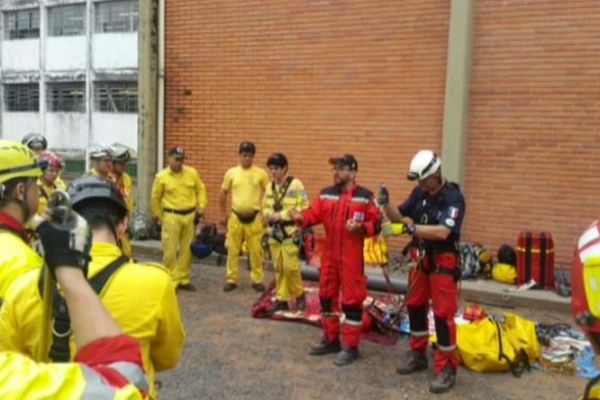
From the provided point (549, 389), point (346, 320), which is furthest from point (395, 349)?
point (549, 389)

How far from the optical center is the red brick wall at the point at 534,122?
322 inches

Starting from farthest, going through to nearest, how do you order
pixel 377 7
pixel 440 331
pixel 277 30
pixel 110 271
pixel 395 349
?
pixel 277 30 < pixel 377 7 < pixel 395 349 < pixel 440 331 < pixel 110 271

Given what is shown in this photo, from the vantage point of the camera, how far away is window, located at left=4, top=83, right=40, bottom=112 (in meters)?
24.0

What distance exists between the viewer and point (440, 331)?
5160mm

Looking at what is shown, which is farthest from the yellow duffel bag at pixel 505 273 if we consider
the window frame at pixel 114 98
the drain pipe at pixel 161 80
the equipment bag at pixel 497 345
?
the window frame at pixel 114 98

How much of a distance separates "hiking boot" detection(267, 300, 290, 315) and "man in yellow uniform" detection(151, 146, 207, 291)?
1600 mm

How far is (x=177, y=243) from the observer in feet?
27.3

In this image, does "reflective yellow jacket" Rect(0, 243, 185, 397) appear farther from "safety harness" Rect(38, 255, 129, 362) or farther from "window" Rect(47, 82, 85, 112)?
"window" Rect(47, 82, 85, 112)

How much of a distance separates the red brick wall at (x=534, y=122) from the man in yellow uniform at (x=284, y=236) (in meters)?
3.05

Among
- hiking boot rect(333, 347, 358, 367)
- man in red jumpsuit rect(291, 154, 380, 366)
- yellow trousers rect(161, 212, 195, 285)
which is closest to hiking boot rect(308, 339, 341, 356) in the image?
man in red jumpsuit rect(291, 154, 380, 366)

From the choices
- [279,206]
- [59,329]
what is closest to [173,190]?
[279,206]

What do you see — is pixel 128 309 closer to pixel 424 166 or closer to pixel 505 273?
pixel 424 166

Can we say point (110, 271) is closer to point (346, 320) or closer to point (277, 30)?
point (346, 320)

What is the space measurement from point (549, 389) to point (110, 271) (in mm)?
4547
